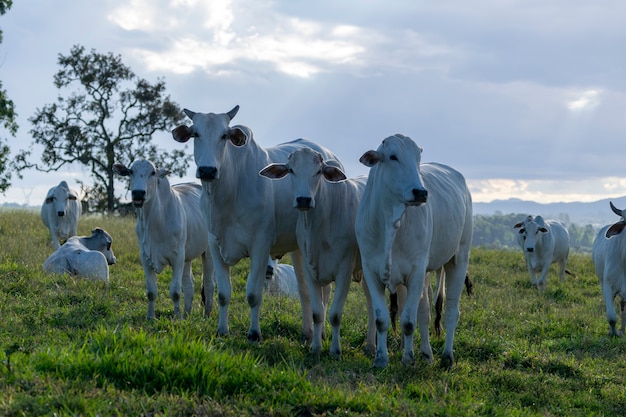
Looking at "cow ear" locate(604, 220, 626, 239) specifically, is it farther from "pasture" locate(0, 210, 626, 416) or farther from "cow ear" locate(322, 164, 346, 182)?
"cow ear" locate(322, 164, 346, 182)

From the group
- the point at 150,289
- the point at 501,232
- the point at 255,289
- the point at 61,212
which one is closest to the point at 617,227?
the point at 255,289

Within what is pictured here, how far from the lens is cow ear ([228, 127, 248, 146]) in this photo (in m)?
8.73

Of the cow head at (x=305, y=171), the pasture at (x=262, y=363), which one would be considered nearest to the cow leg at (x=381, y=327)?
the pasture at (x=262, y=363)

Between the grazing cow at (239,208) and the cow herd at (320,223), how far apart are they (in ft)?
0.04

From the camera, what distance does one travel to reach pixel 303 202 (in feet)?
26.0

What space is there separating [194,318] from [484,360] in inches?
148

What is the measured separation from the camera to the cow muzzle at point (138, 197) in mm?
10023

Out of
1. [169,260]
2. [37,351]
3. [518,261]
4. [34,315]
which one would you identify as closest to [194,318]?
[169,260]

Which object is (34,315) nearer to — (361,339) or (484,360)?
(361,339)

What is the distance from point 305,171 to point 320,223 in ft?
2.14

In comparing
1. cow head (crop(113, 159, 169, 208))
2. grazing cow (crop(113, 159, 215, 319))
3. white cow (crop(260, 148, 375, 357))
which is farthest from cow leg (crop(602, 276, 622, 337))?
cow head (crop(113, 159, 169, 208))

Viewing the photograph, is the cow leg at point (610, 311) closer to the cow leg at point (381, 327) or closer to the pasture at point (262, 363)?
the pasture at point (262, 363)

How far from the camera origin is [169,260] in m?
10.8

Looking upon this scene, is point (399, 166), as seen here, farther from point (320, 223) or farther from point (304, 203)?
point (320, 223)
